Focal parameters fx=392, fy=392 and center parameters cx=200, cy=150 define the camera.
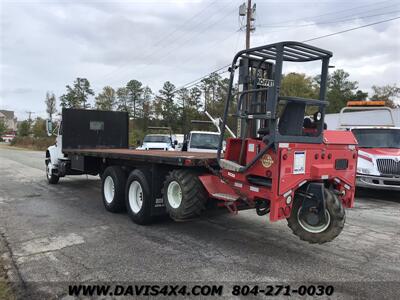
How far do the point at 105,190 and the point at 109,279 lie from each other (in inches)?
170

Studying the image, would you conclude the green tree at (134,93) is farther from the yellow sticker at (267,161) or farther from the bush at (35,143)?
the yellow sticker at (267,161)

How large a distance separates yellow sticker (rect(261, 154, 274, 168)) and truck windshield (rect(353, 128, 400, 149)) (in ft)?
24.7

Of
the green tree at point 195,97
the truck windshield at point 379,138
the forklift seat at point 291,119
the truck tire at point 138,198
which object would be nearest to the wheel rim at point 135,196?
the truck tire at point 138,198

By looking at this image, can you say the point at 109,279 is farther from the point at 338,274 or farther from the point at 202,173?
the point at 338,274

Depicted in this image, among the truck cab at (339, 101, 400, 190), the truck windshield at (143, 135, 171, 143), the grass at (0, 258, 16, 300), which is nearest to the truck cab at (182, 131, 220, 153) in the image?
the truck cab at (339, 101, 400, 190)

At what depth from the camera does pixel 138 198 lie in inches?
303

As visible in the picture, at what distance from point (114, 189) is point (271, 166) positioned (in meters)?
4.25

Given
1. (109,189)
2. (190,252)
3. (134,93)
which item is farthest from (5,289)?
(134,93)

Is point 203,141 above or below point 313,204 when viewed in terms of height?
above

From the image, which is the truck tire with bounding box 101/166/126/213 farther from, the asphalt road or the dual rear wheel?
the asphalt road

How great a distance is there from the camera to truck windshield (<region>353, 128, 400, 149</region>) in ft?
38.0

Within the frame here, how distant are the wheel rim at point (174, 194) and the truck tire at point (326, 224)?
76.0 inches

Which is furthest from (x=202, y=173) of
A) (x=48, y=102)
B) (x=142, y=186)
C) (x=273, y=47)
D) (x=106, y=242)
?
(x=48, y=102)

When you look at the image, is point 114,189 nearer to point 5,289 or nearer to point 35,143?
point 5,289
